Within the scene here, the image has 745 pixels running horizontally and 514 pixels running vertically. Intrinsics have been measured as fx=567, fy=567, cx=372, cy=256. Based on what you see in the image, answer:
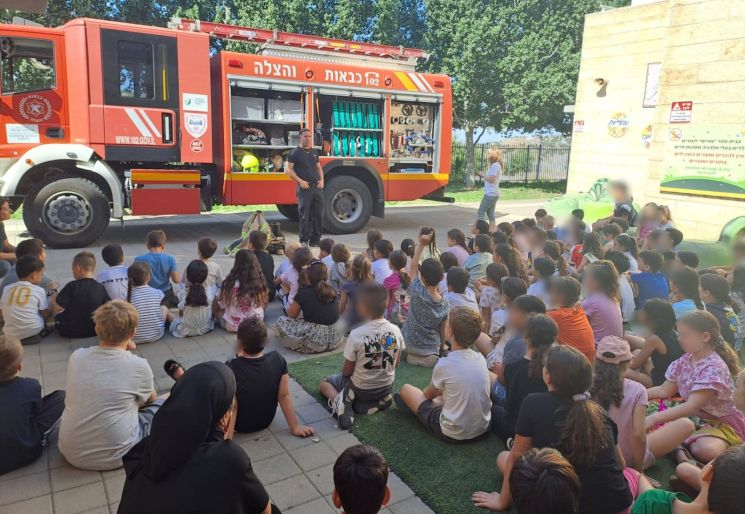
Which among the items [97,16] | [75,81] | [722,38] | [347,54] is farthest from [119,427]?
[97,16]

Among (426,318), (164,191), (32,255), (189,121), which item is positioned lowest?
(426,318)

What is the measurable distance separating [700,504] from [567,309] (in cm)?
228

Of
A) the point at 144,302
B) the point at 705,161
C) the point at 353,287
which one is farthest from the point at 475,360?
the point at 705,161

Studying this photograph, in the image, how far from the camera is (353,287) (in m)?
5.54

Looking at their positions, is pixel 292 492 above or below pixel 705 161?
below

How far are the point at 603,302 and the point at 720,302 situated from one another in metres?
0.91

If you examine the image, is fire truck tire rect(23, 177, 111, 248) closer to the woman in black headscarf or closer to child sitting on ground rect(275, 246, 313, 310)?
child sitting on ground rect(275, 246, 313, 310)

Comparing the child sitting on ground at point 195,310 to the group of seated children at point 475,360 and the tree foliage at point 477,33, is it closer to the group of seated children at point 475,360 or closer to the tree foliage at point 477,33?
the group of seated children at point 475,360

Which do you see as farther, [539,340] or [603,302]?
[603,302]

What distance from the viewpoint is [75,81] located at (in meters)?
8.93

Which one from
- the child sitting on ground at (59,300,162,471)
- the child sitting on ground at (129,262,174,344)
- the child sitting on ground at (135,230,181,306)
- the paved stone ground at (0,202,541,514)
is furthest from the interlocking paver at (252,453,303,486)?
the child sitting on ground at (135,230,181,306)

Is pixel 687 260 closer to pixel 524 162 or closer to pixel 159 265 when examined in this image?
pixel 159 265

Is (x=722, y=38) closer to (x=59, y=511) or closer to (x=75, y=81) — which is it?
(x=75, y=81)

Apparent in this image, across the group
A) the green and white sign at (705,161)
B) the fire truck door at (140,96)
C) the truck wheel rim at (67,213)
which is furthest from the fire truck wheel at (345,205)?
the green and white sign at (705,161)
